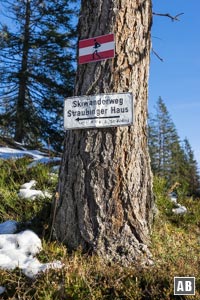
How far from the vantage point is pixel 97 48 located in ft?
14.7

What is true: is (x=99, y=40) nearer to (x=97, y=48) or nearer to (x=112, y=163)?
(x=97, y=48)

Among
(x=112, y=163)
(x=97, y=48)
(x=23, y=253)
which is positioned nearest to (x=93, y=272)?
(x=23, y=253)

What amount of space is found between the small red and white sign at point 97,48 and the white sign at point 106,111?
44 cm

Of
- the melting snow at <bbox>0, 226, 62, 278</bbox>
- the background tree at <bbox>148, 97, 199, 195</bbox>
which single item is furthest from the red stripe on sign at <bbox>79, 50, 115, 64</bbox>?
the background tree at <bbox>148, 97, 199, 195</bbox>

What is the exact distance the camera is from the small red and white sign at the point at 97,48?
438 cm

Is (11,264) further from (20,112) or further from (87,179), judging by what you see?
(20,112)

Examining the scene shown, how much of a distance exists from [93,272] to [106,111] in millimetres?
1648

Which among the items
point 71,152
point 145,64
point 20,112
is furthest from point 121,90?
point 20,112

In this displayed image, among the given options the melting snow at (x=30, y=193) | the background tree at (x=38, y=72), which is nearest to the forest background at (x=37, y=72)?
the background tree at (x=38, y=72)

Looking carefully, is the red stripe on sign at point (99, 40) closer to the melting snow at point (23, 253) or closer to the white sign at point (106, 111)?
the white sign at point (106, 111)

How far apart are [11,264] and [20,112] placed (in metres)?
13.5

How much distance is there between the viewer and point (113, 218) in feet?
13.7

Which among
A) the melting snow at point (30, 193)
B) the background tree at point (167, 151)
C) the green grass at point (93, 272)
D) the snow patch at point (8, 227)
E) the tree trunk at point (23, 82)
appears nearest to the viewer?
the green grass at point (93, 272)

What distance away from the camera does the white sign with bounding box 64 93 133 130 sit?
4297 millimetres
